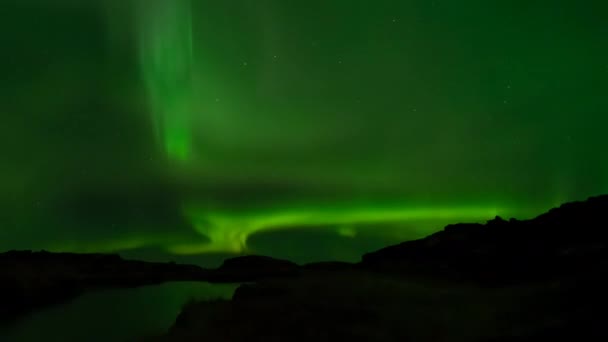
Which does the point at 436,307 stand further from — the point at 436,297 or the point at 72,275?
the point at 72,275

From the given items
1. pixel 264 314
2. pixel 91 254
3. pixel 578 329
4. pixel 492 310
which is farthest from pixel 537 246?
pixel 91 254

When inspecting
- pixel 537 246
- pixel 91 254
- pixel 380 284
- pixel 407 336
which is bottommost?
pixel 407 336

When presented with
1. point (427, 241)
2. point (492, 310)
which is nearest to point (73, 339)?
point (492, 310)

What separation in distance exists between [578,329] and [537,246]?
93.8 ft

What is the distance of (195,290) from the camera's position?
32.7 meters

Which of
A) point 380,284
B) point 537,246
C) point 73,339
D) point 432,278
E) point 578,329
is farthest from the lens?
point 537,246

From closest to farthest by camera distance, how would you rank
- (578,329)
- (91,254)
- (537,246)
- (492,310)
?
(578,329)
(492,310)
(537,246)
(91,254)

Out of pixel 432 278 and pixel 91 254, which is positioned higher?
pixel 91 254

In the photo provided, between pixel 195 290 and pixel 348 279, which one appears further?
pixel 195 290

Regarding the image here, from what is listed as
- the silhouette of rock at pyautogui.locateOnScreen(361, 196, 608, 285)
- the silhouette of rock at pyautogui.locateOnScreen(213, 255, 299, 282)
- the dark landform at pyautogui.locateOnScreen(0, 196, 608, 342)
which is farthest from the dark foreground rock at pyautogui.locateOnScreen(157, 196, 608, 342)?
the silhouette of rock at pyautogui.locateOnScreen(213, 255, 299, 282)

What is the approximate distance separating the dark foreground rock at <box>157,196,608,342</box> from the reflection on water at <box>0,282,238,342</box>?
189 cm

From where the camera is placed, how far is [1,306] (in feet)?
101

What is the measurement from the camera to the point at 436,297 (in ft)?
65.5

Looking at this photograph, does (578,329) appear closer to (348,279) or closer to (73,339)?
(73,339)
